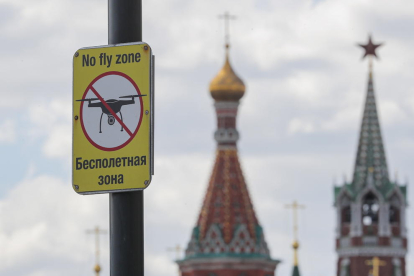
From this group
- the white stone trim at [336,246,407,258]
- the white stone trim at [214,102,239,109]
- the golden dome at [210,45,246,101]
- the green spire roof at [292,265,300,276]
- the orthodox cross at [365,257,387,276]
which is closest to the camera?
the green spire roof at [292,265,300,276]

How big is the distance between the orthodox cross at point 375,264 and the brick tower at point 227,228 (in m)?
5.98

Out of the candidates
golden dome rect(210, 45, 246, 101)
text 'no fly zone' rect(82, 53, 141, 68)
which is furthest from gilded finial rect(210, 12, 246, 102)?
text 'no fly zone' rect(82, 53, 141, 68)

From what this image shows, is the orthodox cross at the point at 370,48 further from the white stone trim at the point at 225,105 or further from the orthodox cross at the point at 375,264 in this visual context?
the orthodox cross at the point at 375,264

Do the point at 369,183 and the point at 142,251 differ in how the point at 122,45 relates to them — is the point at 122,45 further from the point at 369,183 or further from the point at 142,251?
the point at 369,183

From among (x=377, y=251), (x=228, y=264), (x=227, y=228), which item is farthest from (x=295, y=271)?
(x=377, y=251)

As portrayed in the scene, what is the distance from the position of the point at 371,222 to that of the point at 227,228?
38.3 feet

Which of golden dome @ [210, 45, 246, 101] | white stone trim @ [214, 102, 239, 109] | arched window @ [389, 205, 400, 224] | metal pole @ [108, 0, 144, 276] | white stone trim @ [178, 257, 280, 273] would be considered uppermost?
golden dome @ [210, 45, 246, 101]

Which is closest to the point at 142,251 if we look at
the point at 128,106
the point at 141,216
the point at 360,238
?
the point at 141,216

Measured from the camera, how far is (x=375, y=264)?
108 meters

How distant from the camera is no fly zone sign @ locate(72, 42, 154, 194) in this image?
36.0 feet

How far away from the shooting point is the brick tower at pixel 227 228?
10456cm

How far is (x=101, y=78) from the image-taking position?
36.6 ft

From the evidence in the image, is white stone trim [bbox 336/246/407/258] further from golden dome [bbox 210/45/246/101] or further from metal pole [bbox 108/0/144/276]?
metal pole [bbox 108/0/144/276]

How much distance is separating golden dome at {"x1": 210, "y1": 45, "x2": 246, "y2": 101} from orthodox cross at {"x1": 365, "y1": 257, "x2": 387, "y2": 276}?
13.1 metres
